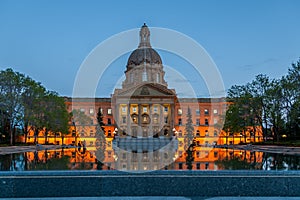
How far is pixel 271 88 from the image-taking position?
41.4 m

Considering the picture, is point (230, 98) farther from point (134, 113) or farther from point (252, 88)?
point (134, 113)

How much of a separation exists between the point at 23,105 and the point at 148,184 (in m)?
32.6

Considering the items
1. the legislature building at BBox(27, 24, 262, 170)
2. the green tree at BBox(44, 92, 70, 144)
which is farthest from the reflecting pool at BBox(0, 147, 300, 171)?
the legislature building at BBox(27, 24, 262, 170)

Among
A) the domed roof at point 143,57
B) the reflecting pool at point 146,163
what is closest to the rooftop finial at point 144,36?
the domed roof at point 143,57

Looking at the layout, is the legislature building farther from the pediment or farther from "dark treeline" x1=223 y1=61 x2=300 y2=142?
"dark treeline" x1=223 y1=61 x2=300 y2=142

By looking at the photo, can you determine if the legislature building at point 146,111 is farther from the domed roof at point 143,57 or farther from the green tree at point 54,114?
the green tree at point 54,114

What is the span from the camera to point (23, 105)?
1550 inches

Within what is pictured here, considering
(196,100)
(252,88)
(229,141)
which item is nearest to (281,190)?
(252,88)

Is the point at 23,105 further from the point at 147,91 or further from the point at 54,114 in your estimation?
the point at 147,91

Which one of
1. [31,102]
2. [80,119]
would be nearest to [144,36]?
[80,119]

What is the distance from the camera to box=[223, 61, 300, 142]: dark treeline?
→ 35250 millimetres

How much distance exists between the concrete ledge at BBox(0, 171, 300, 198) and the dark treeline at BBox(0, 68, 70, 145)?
1155 inches

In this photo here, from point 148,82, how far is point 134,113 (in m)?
9.08

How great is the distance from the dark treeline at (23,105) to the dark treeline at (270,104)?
24.8 meters
